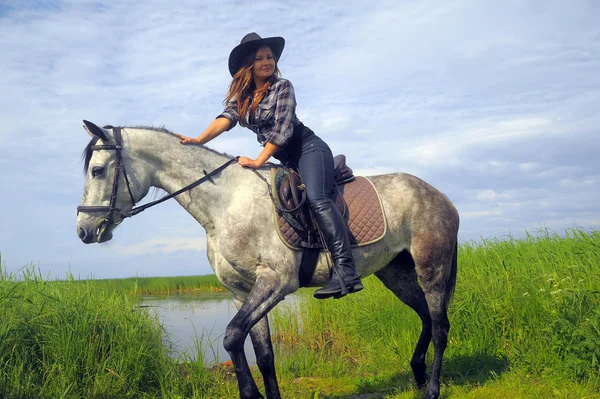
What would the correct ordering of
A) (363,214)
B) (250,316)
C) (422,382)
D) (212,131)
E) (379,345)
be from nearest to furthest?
(250,316), (212,131), (363,214), (422,382), (379,345)

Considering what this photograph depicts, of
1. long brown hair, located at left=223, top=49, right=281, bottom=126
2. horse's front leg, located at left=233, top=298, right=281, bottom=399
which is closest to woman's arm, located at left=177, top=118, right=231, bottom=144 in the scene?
long brown hair, located at left=223, top=49, right=281, bottom=126

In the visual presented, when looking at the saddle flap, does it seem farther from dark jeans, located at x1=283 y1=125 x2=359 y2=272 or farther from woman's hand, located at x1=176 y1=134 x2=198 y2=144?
woman's hand, located at x1=176 y1=134 x2=198 y2=144

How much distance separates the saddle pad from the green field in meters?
2.00

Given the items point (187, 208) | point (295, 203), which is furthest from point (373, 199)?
point (187, 208)

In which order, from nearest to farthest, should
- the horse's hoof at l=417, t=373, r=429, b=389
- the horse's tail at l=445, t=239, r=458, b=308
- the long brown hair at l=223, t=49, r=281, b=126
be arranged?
1. the long brown hair at l=223, t=49, r=281, b=126
2. the horse's tail at l=445, t=239, r=458, b=308
3. the horse's hoof at l=417, t=373, r=429, b=389

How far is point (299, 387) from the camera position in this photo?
21.0ft

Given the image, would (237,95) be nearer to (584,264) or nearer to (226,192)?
(226,192)

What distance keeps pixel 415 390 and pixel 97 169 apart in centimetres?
432

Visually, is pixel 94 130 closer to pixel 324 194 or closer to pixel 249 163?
pixel 249 163

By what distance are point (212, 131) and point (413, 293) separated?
3052 mm

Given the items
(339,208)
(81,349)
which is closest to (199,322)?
(81,349)

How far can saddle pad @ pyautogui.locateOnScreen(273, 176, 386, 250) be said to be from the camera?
4.72 meters

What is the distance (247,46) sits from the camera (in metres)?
4.70

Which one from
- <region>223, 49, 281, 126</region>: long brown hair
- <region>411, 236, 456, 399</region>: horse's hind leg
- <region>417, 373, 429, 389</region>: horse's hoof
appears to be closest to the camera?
<region>223, 49, 281, 126</region>: long brown hair
